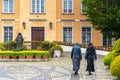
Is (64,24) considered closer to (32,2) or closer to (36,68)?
(32,2)

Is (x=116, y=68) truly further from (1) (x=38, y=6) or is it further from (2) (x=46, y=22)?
(1) (x=38, y=6)

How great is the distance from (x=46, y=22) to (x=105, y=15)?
8.01 meters

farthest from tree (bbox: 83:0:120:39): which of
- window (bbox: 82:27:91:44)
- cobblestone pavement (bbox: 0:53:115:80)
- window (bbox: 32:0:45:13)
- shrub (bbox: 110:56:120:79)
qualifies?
shrub (bbox: 110:56:120:79)

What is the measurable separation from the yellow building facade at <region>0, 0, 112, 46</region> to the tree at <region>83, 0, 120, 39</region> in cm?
478

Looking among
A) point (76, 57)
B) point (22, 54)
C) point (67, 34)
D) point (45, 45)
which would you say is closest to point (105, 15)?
point (45, 45)

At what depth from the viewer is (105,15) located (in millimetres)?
32344

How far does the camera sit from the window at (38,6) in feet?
127

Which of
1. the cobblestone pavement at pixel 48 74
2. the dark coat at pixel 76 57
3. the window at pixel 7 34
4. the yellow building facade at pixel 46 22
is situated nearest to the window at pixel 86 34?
the yellow building facade at pixel 46 22

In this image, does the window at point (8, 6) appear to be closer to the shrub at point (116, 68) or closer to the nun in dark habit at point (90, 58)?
the nun in dark habit at point (90, 58)

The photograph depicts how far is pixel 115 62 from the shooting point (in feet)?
59.1

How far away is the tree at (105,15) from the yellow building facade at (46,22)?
4.78m

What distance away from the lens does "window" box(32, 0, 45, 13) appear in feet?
A: 127

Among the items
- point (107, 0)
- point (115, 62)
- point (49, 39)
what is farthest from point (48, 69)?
point (49, 39)

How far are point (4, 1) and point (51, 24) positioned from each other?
532 cm
